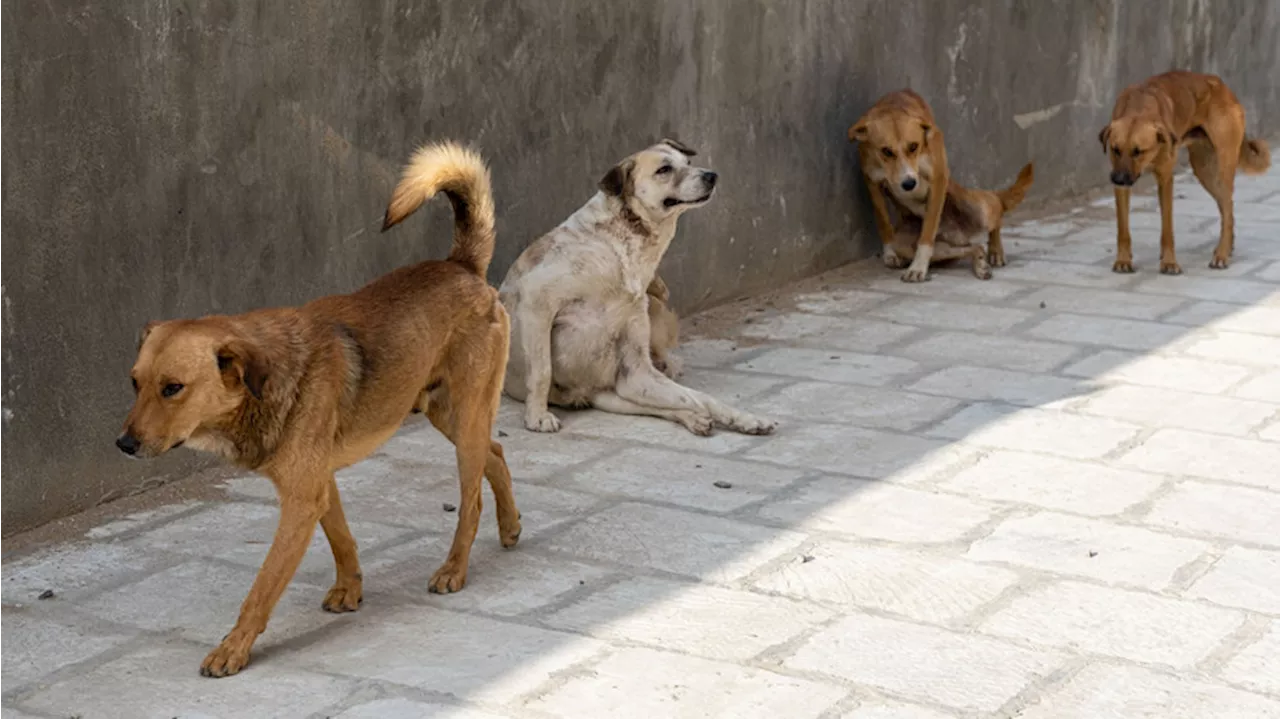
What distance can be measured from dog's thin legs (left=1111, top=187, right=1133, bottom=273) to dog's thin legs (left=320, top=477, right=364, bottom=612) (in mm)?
5568

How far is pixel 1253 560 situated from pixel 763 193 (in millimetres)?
4060

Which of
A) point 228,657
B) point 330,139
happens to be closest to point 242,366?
point 228,657

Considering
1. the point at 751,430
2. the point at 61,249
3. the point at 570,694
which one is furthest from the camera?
the point at 751,430

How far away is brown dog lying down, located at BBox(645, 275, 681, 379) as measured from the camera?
275 inches

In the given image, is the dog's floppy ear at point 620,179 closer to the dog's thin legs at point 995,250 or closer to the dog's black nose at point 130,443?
the dog's black nose at point 130,443

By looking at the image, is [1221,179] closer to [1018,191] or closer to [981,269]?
[1018,191]

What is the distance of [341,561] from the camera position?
15.1 feet

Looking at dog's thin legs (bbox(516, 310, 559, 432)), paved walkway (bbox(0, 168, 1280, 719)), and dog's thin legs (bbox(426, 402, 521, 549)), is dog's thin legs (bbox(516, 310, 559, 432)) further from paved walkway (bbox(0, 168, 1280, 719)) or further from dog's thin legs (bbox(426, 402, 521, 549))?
dog's thin legs (bbox(426, 402, 521, 549))

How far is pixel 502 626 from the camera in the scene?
4.48 meters

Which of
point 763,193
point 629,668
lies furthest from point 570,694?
point 763,193

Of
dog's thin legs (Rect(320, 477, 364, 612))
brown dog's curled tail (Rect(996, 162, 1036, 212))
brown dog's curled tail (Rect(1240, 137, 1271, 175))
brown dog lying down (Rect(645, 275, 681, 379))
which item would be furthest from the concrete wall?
brown dog's curled tail (Rect(1240, 137, 1271, 175))

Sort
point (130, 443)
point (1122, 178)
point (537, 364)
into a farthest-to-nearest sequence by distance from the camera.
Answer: point (1122, 178), point (537, 364), point (130, 443)

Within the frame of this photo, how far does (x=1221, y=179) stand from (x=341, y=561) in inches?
250

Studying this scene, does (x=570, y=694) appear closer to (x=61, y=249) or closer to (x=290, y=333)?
(x=290, y=333)
